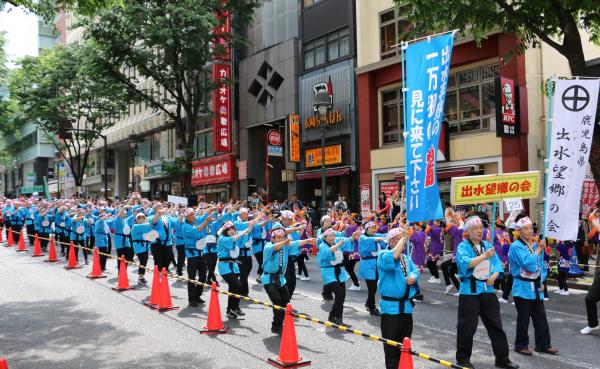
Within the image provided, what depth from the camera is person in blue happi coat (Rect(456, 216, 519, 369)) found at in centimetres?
661

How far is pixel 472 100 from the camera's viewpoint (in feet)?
68.9

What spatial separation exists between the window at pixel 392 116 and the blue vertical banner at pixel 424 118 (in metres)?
15.1

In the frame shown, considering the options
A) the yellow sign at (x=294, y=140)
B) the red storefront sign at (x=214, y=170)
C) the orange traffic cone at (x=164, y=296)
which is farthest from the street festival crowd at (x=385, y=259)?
the red storefront sign at (x=214, y=170)

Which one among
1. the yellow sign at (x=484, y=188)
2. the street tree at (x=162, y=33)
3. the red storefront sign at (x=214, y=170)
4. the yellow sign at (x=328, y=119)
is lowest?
the yellow sign at (x=484, y=188)

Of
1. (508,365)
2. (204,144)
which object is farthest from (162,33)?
(508,365)

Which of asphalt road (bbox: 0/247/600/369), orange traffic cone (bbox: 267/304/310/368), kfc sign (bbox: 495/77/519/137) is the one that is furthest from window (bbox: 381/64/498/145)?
orange traffic cone (bbox: 267/304/310/368)

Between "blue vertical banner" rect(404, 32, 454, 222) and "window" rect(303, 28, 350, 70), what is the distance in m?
17.8

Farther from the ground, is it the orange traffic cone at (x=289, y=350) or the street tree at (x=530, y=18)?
the street tree at (x=530, y=18)

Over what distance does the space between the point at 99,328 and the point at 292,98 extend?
2079 centimetres

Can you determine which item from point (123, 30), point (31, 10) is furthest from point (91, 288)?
point (123, 30)

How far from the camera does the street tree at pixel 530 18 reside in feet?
38.5

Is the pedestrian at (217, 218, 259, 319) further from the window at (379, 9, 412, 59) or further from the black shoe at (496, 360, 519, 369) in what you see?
the window at (379, 9, 412, 59)

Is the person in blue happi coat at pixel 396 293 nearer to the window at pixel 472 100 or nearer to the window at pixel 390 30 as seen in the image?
the window at pixel 472 100

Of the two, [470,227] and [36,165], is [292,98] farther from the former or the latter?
[36,165]
